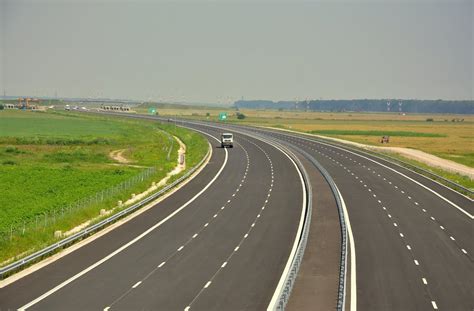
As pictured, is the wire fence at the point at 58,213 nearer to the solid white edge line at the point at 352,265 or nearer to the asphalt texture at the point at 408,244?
the asphalt texture at the point at 408,244

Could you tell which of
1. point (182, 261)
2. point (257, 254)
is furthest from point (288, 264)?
point (182, 261)

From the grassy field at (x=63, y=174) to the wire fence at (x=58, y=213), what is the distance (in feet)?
0.81

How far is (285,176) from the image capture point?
3078 inches

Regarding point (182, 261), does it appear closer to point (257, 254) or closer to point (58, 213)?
point (257, 254)

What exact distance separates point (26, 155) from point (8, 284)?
70488 millimetres

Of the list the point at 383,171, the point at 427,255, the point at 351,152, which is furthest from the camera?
the point at 351,152

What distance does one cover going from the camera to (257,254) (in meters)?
39.8

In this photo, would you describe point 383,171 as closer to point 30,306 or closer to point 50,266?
point 50,266

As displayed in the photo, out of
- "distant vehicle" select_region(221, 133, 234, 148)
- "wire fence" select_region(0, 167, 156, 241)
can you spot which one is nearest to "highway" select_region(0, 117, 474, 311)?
"wire fence" select_region(0, 167, 156, 241)

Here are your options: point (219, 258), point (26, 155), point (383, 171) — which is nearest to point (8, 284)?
point (219, 258)

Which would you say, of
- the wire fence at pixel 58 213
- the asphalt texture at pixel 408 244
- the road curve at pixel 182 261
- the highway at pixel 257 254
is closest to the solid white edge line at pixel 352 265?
the highway at pixel 257 254

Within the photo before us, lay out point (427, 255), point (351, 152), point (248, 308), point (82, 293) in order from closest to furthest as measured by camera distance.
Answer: point (248, 308) < point (82, 293) < point (427, 255) < point (351, 152)

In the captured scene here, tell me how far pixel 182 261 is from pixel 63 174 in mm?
42775

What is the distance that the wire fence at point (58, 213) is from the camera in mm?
43812
